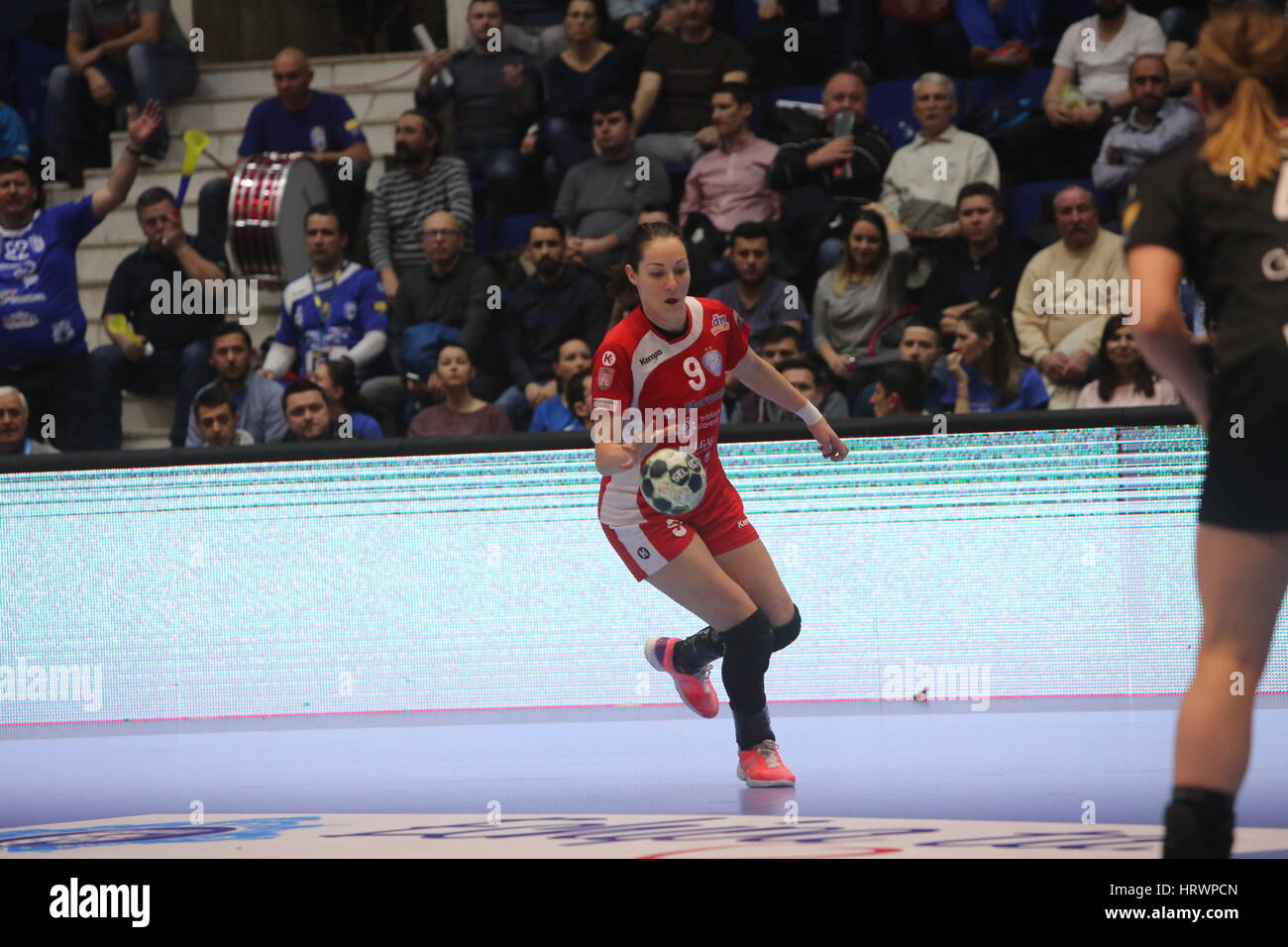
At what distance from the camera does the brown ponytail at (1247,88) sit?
265 cm

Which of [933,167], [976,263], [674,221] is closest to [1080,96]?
[933,167]

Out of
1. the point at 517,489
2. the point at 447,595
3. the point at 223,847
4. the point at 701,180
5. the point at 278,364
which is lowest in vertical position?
the point at 223,847

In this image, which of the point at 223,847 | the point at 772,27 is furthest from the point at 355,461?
Result: the point at 772,27

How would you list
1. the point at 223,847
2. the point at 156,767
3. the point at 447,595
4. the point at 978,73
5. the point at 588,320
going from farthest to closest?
the point at 978,73
the point at 588,320
the point at 447,595
the point at 156,767
the point at 223,847

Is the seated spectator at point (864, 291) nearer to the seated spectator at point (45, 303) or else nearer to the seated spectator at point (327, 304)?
the seated spectator at point (327, 304)

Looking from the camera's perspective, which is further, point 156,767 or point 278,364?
point 278,364

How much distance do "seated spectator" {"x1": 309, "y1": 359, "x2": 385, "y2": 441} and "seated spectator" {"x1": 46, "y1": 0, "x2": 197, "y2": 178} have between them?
10.6 ft

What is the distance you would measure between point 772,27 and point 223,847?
629 cm

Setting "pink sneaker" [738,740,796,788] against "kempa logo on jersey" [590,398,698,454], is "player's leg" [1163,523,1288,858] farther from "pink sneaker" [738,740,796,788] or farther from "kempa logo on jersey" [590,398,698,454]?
"kempa logo on jersey" [590,398,698,454]

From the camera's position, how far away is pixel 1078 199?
7105 millimetres

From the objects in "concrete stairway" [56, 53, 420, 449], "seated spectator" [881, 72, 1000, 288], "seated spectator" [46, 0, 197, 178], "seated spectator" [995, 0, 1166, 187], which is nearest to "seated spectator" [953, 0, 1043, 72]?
"seated spectator" [995, 0, 1166, 187]

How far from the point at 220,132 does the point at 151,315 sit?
83.7 inches

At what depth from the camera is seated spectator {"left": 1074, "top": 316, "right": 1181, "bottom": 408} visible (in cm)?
643

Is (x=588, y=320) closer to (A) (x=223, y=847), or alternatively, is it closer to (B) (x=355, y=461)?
(B) (x=355, y=461)
